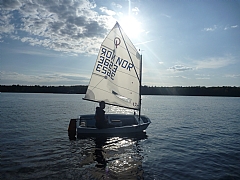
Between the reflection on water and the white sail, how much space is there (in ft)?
10.8

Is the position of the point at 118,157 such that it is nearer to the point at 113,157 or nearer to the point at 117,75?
the point at 113,157

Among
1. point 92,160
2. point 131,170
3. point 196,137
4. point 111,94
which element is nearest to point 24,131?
point 111,94

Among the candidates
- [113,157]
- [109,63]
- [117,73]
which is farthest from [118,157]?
[109,63]

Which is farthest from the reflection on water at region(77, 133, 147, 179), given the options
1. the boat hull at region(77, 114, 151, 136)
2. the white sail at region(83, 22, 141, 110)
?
the white sail at region(83, 22, 141, 110)

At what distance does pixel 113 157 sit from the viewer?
12070 millimetres

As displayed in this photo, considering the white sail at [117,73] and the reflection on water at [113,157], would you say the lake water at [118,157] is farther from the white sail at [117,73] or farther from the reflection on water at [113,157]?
the white sail at [117,73]

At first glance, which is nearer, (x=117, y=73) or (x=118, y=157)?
(x=118, y=157)

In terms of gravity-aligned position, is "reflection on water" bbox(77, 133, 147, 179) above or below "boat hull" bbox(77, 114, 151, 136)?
below

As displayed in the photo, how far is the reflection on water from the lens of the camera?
970cm

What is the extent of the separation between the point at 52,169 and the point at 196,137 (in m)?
13.0

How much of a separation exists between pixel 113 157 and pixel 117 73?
24.6 feet

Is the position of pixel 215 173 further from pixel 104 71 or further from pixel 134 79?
pixel 104 71

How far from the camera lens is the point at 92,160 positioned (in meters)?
11.5

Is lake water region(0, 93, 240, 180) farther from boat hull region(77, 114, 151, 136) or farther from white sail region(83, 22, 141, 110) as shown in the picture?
white sail region(83, 22, 141, 110)
